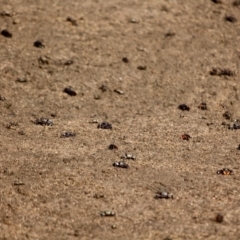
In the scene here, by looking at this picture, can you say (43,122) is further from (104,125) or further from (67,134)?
(104,125)

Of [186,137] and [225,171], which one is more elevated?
[225,171]

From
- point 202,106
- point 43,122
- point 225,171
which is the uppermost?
point 225,171

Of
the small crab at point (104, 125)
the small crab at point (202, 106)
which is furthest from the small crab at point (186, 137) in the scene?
the small crab at point (202, 106)

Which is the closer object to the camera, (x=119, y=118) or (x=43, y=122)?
(x=43, y=122)

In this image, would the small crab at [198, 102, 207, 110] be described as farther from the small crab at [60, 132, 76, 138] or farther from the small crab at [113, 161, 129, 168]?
the small crab at [113, 161, 129, 168]

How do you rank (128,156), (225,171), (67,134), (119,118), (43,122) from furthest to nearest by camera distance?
(119,118) → (43,122) → (67,134) → (128,156) → (225,171)

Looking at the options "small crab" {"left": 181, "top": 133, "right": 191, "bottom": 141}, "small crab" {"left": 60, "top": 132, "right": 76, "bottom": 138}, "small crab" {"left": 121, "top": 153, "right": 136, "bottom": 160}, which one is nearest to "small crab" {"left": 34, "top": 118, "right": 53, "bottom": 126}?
"small crab" {"left": 60, "top": 132, "right": 76, "bottom": 138}

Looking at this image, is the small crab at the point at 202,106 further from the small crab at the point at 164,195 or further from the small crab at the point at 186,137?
the small crab at the point at 164,195

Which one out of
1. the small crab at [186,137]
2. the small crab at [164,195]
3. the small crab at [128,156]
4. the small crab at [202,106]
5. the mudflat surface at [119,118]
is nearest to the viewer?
the mudflat surface at [119,118]

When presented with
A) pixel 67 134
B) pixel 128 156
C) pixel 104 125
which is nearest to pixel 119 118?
pixel 104 125
